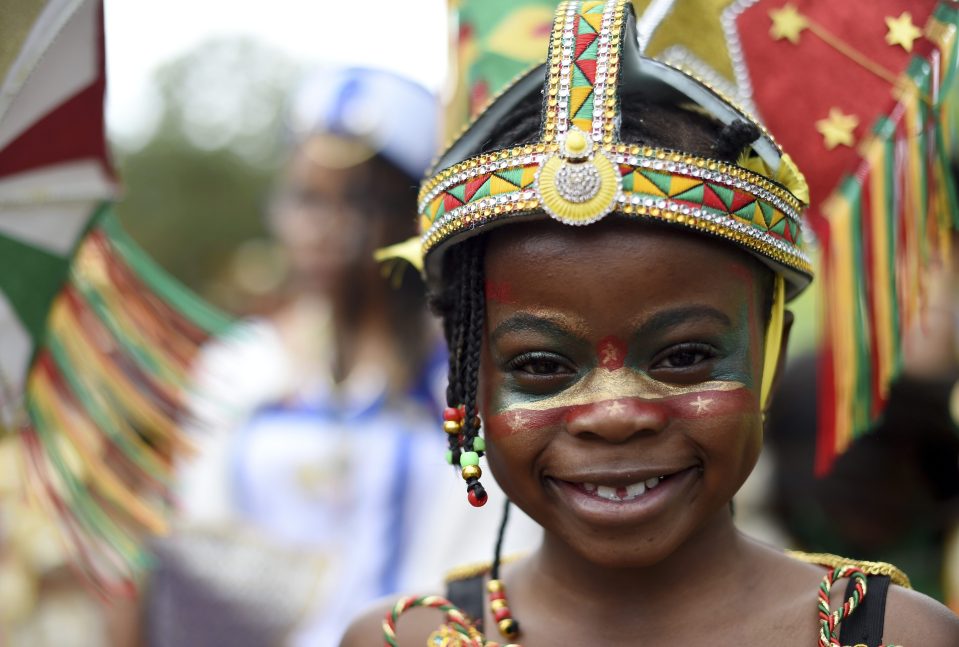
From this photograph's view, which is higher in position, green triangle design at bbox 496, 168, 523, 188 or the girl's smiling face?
green triangle design at bbox 496, 168, 523, 188

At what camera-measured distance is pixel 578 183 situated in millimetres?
2031

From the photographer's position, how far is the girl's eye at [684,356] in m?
2.07

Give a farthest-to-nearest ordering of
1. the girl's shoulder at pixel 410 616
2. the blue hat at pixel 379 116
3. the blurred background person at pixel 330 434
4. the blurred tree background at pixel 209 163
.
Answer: the blurred tree background at pixel 209 163, the blue hat at pixel 379 116, the blurred background person at pixel 330 434, the girl's shoulder at pixel 410 616

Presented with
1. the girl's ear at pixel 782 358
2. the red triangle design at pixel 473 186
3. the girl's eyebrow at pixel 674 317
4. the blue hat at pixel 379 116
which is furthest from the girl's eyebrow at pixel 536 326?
the blue hat at pixel 379 116

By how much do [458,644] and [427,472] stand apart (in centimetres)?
217

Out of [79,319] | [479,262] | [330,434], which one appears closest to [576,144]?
[479,262]

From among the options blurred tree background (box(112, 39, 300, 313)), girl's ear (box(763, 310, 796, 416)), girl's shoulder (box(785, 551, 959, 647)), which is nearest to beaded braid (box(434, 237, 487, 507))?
girl's ear (box(763, 310, 796, 416))

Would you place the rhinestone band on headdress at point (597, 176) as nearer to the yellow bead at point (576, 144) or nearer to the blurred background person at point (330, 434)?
the yellow bead at point (576, 144)

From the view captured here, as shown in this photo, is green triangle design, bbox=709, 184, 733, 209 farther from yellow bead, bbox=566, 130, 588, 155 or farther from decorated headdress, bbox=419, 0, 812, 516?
yellow bead, bbox=566, 130, 588, 155

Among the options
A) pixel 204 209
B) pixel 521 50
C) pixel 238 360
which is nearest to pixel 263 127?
pixel 204 209

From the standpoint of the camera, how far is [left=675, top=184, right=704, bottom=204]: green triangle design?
2.04 metres

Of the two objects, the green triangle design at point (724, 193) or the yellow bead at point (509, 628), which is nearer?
the green triangle design at point (724, 193)

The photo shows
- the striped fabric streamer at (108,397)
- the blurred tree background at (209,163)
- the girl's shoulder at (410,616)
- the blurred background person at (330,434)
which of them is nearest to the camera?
the girl's shoulder at (410,616)

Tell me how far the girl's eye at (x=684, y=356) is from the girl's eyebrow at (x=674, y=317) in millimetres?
45
